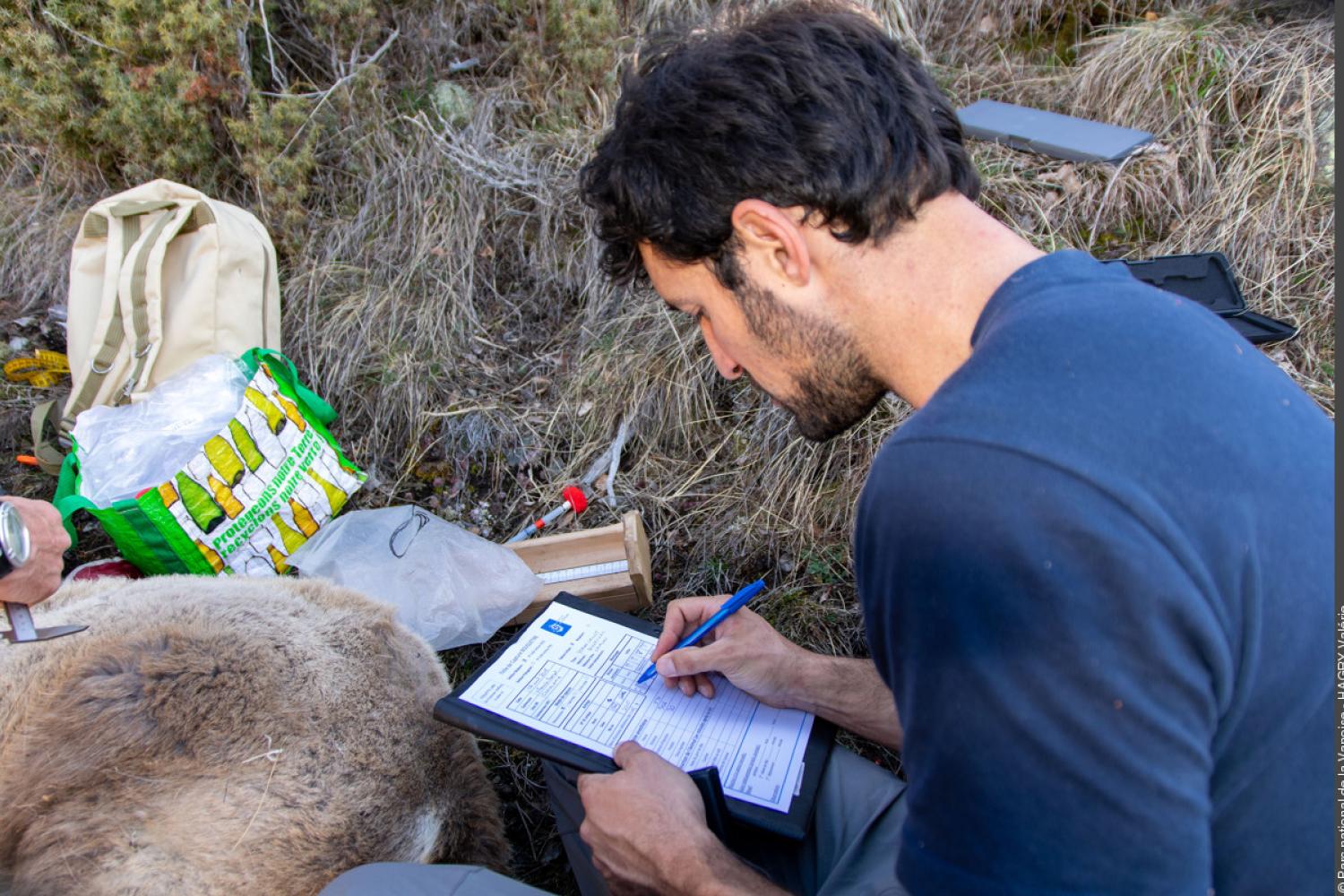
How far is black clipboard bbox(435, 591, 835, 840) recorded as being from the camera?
64.6 inches

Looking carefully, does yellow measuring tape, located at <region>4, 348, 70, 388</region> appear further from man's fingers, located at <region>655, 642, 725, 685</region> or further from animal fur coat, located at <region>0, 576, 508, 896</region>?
man's fingers, located at <region>655, 642, 725, 685</region>

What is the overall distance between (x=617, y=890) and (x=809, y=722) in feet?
1.75

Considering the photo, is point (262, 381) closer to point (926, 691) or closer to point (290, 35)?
point (290, 35)

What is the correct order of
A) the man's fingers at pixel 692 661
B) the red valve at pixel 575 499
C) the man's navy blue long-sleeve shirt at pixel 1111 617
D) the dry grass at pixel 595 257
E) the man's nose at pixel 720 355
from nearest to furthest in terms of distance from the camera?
the man's navy blue long-sleeve shirt at pixel 1111 617, the man's nose at pixel 720 355, the man's fingers at pixel 692 661, the dry grass at pixel 595 257, the red valve at pixel 575 499

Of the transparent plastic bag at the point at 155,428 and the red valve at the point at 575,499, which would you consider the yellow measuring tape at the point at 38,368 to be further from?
the red valve at the point at 575,499

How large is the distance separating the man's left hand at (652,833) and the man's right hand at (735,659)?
0.76ft

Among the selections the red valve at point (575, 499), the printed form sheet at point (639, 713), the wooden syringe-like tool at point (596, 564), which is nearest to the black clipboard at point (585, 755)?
the printed form sheet at point (639, 713)

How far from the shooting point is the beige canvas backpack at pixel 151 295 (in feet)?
9.95

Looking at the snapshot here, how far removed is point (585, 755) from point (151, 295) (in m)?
2.50

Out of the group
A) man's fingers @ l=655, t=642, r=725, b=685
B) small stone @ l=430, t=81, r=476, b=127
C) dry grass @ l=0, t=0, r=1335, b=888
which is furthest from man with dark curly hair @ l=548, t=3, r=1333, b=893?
small stone @ l=430, t=81, r=476, b=127

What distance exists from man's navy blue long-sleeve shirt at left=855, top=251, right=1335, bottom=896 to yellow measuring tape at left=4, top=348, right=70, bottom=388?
145 inches

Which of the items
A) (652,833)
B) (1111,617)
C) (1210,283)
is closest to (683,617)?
(652,833)

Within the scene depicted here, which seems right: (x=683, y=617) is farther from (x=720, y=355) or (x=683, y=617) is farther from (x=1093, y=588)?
(x=1093, y=588)

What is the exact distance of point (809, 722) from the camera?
1832mm
